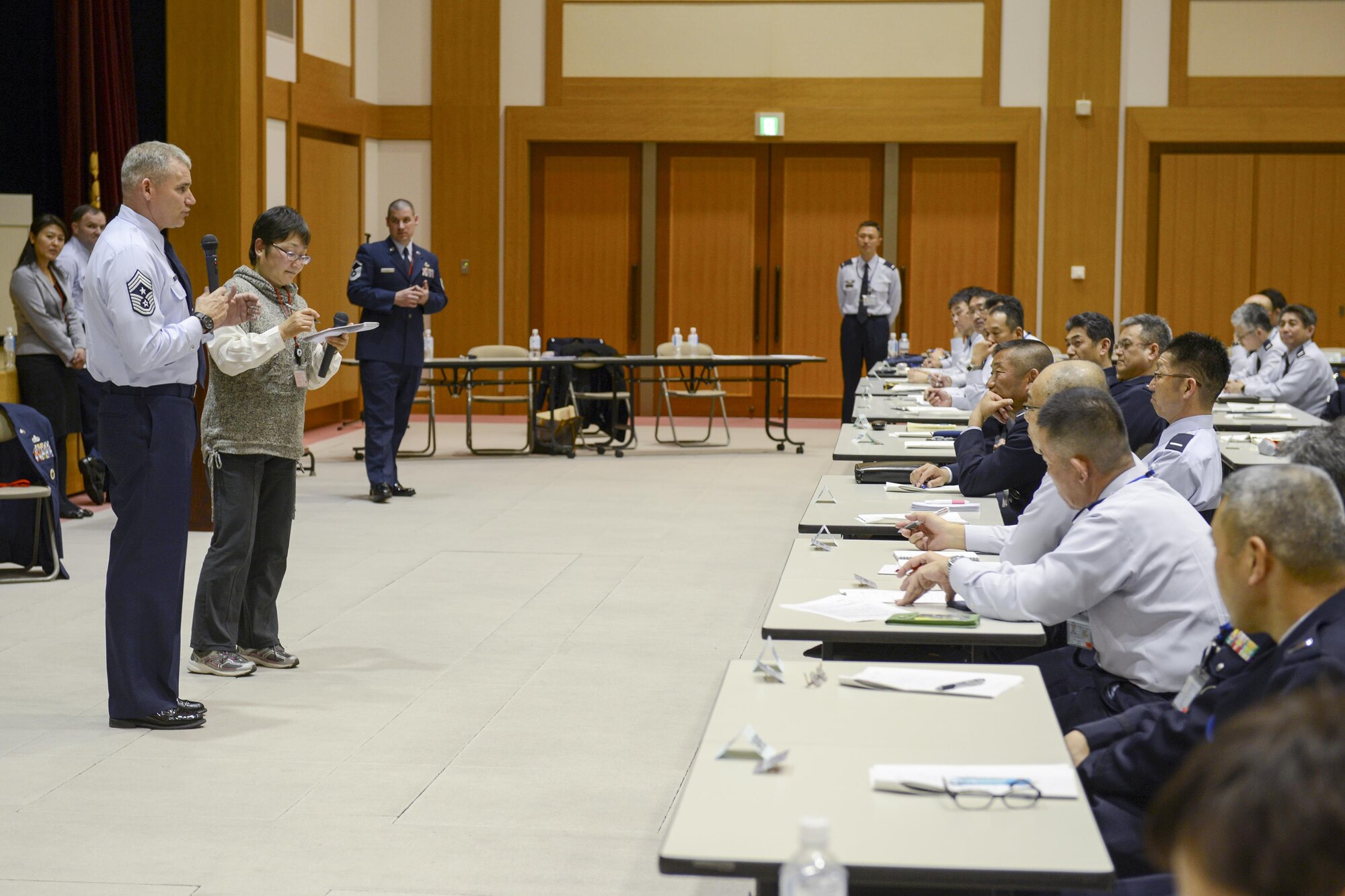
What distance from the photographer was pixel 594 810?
12.4 feet

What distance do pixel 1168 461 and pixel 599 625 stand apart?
2328 mm

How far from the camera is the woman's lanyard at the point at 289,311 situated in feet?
16.3

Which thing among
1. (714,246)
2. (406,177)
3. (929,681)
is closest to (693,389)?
(714,246)

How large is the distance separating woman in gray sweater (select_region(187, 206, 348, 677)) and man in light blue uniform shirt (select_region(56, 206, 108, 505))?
12.0 ft

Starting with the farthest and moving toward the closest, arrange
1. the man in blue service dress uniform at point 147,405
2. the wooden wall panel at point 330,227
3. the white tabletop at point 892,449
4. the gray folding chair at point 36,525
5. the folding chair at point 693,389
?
the wooden wall panel at point 330,227
the folding chair at point 693,389
the gray folding chair at point 36,525
the white tabletop at point 892,449
the man in blue service dress uniform at point 147,405

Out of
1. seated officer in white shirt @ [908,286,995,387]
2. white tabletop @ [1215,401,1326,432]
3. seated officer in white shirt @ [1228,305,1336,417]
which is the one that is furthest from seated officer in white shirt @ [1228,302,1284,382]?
seated officer in white shirt @ [908,286,995,387]

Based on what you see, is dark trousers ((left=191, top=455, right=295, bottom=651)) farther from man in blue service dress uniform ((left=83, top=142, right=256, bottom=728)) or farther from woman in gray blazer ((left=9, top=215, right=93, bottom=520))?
woman in gray blazer ((left=9, top=215, right=93, bottom=520))

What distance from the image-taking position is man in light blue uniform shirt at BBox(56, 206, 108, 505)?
27.3ft

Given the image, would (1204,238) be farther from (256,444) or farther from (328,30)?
(256,444)

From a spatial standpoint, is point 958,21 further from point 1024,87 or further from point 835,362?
point 835,362

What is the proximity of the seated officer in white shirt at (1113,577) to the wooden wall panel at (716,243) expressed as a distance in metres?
10.8

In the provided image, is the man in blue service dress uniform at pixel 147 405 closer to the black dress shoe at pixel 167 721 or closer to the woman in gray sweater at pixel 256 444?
the black dress shoe at pixel 167 721

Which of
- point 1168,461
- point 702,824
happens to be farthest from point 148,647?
point 1168,461

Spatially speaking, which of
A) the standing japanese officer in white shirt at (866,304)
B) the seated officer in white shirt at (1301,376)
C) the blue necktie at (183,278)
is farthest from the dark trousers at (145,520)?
the standing japanese officer in white shirt at (866,304)
